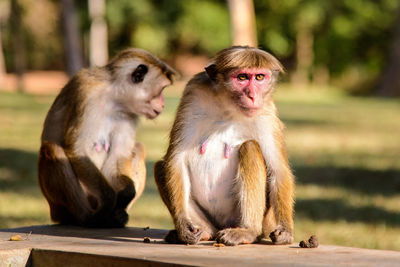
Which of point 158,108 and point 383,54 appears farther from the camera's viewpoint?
point 383,54

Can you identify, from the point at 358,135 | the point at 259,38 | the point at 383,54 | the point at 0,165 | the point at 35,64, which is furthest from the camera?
the point at 35,64

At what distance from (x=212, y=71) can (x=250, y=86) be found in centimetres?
33

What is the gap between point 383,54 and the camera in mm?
53375

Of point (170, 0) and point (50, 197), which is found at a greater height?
point (170, 0)

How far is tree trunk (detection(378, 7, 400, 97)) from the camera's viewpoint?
119 feet

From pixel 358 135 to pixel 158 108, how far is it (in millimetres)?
13516

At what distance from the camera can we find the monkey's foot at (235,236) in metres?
5.22

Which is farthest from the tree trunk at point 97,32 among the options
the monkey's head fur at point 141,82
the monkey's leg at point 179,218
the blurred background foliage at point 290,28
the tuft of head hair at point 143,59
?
the monkey's leg at point 179,218

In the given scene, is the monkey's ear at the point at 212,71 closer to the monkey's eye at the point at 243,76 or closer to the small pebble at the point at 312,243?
the monkey's eye at the point at 243,76

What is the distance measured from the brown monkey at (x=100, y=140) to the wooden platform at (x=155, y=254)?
0.87 meters

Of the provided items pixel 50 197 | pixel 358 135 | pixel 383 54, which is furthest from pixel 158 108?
pixel 383 54

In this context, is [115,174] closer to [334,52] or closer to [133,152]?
[133,152]

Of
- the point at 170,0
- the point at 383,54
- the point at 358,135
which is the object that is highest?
the point at 170,0

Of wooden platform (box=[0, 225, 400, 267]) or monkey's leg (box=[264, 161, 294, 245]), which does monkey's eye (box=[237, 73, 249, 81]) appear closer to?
monkey's leg (box=[264, 161, 294, 245])
